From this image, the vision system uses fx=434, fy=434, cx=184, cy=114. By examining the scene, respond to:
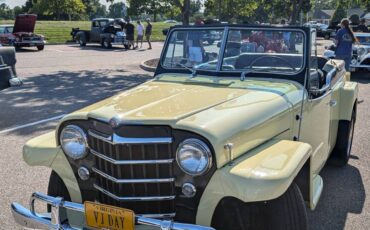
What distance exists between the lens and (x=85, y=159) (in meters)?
3.04

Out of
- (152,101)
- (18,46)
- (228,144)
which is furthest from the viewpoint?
(18,46)

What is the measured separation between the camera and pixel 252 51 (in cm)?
414

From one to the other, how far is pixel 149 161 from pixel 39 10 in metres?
51.7

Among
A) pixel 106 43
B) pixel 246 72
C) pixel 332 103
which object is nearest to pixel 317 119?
pixel 332 103

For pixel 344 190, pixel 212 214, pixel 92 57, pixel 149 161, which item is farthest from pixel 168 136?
pixel 92 57

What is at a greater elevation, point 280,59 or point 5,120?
point 280,59

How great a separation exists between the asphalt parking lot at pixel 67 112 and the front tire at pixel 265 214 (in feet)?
3.68

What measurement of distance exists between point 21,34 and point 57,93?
538 inches

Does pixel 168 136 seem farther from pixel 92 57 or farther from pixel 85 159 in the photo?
pixel 92 57

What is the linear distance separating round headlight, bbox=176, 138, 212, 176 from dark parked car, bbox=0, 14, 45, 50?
2132cm

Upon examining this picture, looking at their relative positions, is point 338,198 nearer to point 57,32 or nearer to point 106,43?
point 106,43

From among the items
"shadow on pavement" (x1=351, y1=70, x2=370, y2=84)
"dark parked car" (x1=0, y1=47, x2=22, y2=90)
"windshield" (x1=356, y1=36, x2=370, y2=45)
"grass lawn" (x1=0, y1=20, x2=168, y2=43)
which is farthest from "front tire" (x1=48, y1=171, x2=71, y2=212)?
"grass lawn" (x1=0, y1=20, x2=168, y2=43)

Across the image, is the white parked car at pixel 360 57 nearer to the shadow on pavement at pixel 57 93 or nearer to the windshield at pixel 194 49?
the shadow on pavement at pixel 57 93

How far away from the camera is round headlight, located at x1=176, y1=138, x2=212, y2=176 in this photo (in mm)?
2613
